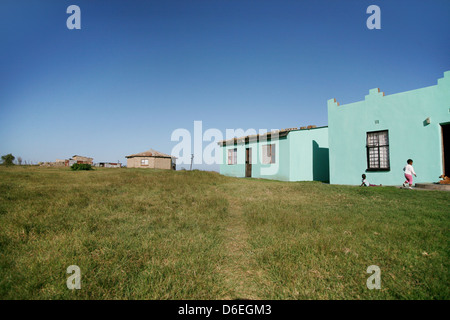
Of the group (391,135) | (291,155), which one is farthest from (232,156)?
(391,135)

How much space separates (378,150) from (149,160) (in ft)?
117

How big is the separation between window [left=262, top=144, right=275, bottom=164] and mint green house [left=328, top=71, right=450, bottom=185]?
16.3 ft

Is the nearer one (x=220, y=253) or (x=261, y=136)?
(x=220, y=253)

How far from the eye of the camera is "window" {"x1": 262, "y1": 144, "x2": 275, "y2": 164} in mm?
17141

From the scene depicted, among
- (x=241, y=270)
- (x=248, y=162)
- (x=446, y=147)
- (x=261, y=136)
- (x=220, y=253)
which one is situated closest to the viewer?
(x=241, y=270)

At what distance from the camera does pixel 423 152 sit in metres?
9.75

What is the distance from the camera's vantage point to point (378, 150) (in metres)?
11.3

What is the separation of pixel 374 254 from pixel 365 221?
5.60ft

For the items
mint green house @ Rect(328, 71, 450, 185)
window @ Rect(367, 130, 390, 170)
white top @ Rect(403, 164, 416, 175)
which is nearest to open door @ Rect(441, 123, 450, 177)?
mint green house @ Rect(328, 71, 450, 185)

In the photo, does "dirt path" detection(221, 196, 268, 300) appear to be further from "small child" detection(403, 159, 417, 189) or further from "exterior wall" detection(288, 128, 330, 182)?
"exterior wall" detection(288, 128, 330, 182)

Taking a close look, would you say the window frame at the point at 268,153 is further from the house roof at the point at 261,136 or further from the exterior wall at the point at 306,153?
the exterior wall at the point at 306,153

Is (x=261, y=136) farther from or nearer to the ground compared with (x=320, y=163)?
farther from the ground

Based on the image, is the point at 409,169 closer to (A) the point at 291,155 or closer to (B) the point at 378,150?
(B) the point at 378,150
